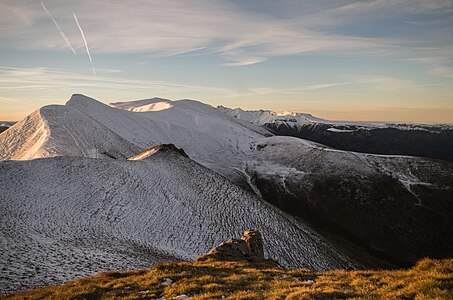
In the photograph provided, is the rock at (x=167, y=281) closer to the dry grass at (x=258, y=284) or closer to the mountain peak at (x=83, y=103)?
the dry grass at (x=258, y=284)

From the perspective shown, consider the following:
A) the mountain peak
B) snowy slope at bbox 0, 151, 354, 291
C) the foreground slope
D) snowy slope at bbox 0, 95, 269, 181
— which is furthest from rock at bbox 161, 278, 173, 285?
the mountain peak

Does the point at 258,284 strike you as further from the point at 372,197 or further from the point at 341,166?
the point at 341,166

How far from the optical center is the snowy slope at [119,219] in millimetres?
21125

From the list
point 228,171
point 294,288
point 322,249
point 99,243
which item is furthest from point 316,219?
point 294,288

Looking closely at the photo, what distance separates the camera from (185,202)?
143 feet

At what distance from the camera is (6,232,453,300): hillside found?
8625 mm

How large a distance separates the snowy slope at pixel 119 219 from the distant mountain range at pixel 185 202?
0.53 ft

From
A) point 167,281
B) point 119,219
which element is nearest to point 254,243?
point 167,281

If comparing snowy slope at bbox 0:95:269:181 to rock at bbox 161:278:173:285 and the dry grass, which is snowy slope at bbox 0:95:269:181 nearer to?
the dry grass

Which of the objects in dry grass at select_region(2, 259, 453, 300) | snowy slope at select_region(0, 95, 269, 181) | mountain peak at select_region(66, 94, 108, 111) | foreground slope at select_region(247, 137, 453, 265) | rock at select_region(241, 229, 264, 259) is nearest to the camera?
dry grass at select_region(2, 259, 453, 300)

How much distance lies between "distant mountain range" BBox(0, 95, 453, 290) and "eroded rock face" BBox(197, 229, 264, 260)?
25.3 feet

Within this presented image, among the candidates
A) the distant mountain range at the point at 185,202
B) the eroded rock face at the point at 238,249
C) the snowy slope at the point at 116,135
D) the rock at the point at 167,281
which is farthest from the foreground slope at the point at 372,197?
the rock at the point at 167,281

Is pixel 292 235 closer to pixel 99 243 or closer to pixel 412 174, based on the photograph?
pixel 99 243

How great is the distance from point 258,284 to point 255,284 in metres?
0.15
